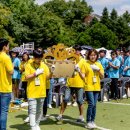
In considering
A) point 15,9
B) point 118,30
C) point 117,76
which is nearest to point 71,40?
point 118,30

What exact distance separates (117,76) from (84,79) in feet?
17.5

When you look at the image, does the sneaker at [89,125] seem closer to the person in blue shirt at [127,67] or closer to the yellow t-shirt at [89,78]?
the yellow t-shirt at [89,78]

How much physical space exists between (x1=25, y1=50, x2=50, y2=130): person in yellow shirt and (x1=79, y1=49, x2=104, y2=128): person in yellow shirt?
3.90 feet

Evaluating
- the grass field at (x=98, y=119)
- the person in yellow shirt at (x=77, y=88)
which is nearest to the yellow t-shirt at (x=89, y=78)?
the person in yellow shirt at (x=77, y=88)

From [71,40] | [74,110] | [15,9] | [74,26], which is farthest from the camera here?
[74,26]

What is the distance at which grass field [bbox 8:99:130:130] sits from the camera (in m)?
10.0

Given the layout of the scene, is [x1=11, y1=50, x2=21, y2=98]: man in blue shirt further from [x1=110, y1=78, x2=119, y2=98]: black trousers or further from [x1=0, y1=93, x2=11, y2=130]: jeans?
[x1=0, y1=93, x2=11, y2=130]: jeans

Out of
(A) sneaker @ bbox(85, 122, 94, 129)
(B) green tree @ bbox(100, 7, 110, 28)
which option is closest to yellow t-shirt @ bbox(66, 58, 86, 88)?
(A) sneaker @ bbox(85, 122, 94, 129)

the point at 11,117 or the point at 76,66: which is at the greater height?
the point at 76,66

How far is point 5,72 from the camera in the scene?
335 inches

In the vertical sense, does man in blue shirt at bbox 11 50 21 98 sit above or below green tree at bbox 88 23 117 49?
below

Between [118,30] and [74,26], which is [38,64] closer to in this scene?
[118,30]

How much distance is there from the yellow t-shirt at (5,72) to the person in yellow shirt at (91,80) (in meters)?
1.95

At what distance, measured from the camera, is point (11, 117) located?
11367 millimetres
